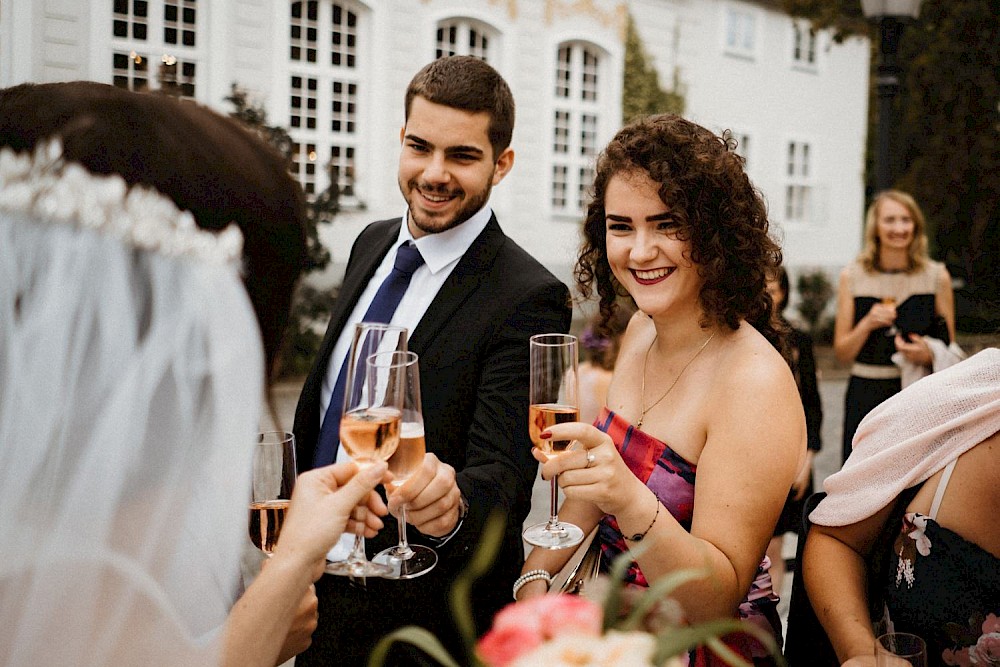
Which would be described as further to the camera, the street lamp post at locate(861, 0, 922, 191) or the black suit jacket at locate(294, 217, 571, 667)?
the street lamp post at locate(861, 0, 922, 191)

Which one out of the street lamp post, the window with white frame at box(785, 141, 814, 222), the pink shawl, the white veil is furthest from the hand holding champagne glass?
the window with white frame at box(785, 141, 814, 222)

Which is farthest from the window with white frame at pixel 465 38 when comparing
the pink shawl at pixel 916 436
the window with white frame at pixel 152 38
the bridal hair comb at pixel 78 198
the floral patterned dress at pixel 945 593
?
the bridal hair comb at pixel 78 198

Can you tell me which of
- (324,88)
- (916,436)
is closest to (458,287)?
(916,436)

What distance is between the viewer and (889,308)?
547 cm

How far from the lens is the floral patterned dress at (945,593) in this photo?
69.5 inches

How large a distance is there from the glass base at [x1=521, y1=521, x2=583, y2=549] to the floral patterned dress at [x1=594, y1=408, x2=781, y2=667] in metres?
0.18

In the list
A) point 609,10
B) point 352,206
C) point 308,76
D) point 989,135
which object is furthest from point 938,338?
point 989,135

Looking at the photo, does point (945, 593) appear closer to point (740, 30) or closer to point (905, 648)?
point (905, 648)

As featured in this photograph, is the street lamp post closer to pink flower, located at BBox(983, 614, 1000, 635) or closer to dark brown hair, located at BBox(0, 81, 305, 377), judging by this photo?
pink flower, located at BBox(983, 614, 1000, 635)

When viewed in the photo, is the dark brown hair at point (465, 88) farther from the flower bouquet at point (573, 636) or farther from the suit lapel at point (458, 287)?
the flower bouquet at point (573, 636)

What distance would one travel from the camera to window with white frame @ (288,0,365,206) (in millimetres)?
13055

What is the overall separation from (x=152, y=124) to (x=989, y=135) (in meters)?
21.1

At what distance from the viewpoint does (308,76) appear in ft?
43.0

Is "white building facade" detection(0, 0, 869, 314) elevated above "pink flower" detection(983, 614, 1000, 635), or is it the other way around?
"white building facade" detection(0, 0, 869, 314)
